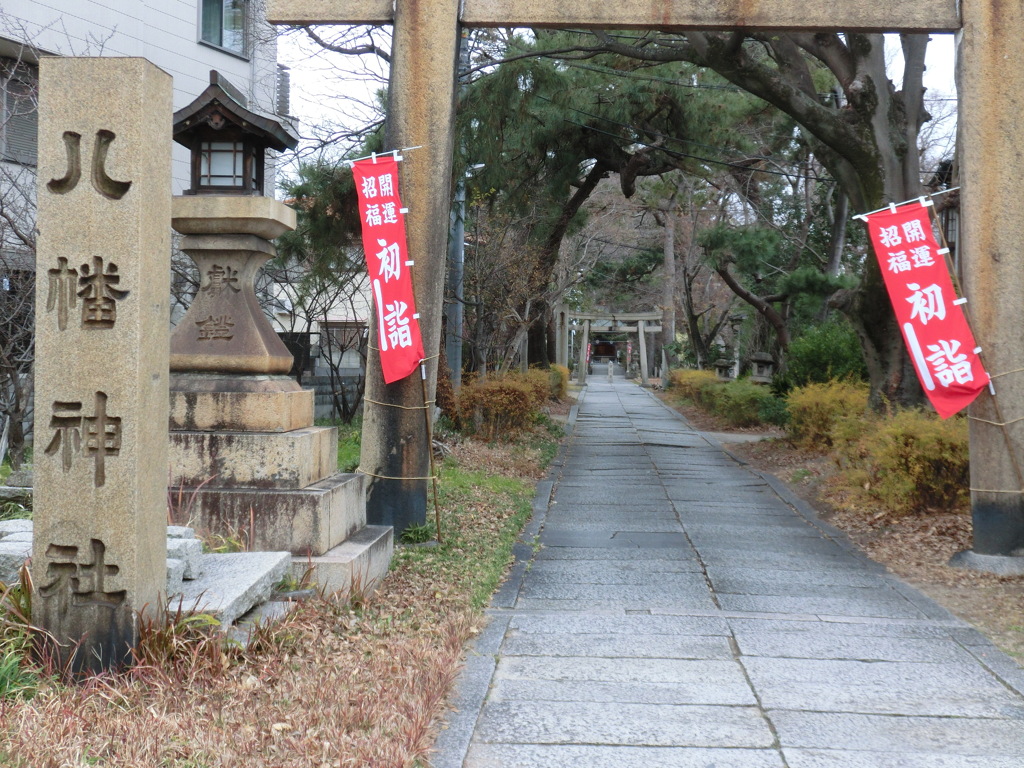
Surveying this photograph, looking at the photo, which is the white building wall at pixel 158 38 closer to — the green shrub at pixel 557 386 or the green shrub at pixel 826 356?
the green shrub at pixel 826 356

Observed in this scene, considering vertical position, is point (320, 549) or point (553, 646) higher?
point (320, 549)

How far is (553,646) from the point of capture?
5.16 m

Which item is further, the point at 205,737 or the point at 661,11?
the point at 661,11

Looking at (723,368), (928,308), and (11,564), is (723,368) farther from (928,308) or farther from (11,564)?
(11,564)

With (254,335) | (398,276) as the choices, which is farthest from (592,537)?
(254,335)

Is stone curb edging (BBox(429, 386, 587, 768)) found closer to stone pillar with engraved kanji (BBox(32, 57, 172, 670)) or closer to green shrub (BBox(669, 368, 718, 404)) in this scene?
stone pillar with engraved kanji (BBox(32, 57, 172, 670))

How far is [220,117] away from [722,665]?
480 cm

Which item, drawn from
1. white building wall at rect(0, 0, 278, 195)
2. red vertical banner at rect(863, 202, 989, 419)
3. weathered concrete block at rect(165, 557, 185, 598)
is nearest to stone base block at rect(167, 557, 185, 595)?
weathered concrete block at rect(165, 557, 185, 598)

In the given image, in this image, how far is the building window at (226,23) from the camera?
15.5m

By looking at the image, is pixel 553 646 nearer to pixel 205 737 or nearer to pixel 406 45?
pixel 205 737

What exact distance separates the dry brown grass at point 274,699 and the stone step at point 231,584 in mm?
155

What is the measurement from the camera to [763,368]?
2231cm

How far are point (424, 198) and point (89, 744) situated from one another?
17.5 ft

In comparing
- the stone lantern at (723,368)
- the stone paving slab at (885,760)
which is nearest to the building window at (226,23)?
the stone paving slab at (885,760)
